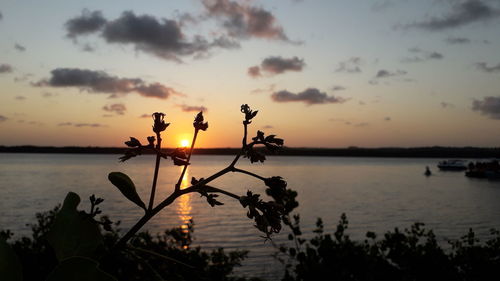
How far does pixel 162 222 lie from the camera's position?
5822 centimetres

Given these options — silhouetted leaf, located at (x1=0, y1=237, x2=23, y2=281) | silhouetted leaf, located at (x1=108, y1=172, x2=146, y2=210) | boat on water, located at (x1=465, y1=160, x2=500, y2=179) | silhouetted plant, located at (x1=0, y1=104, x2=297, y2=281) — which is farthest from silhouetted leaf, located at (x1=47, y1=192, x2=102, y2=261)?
boat on water, located at (x1=465, y1=160, x2=500, y2=179)

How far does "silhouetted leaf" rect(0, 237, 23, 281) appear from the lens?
0.76m

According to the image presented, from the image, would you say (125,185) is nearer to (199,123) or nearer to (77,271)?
(199,123)

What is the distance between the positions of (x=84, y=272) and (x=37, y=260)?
750 cm

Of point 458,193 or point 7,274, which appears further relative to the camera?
point 458,193

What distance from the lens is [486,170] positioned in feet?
420

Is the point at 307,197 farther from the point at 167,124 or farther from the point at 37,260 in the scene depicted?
the point at 167,124

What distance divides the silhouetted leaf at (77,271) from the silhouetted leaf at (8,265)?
103mm

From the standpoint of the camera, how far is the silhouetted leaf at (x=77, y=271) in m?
0.68

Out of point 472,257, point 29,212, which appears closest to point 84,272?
point 472,257

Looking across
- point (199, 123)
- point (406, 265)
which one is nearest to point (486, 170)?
point (406, 265)

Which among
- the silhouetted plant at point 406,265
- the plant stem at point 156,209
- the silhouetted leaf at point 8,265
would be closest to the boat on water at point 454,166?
the silhouetted plant at point 406,265

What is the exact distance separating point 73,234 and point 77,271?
14.1 inches

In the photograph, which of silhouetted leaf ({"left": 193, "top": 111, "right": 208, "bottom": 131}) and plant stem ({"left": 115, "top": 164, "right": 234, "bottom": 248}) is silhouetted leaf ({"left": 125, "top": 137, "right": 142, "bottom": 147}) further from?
plant stem ({"left": 115, "top": 164, "right": 234, "bottom": 248})
